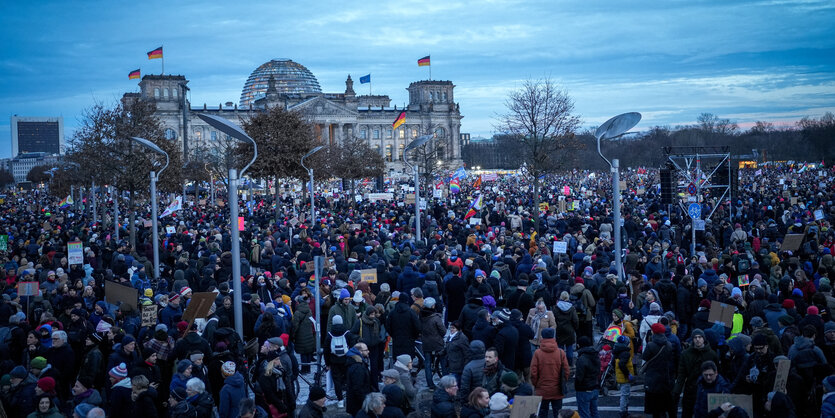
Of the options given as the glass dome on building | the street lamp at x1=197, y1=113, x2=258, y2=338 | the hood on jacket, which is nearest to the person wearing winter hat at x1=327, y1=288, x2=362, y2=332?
the street lamp at x1=197, y1=113, x2=258, y2=338

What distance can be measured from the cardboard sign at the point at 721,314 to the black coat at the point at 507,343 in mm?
3020

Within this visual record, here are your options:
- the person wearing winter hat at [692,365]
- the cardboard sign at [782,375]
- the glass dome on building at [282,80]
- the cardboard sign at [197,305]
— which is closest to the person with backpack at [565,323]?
the person wearing winter hat at [692,365]

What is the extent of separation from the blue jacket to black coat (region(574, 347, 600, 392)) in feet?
13.0

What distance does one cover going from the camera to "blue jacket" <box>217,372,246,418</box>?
7953mm

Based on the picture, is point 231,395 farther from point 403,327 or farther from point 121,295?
point 121,295

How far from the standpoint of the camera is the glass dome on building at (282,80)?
144250 mm

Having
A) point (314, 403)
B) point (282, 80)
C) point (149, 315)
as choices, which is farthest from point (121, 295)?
point (282, 80)

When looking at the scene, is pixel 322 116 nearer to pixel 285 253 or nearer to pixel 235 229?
pixel 285 253

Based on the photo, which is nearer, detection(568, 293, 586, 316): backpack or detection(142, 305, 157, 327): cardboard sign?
detection(142, 305, 157, 327): cardboard sign

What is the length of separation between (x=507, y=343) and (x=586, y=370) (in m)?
1.20

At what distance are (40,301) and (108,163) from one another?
44.5 ft

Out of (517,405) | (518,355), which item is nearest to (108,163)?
(518,355)

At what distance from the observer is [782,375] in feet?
25.2

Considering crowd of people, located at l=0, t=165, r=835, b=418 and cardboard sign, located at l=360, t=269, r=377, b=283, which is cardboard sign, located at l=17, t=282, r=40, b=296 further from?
cardboard sign, located at l=360, t=269, r=377, b=283
